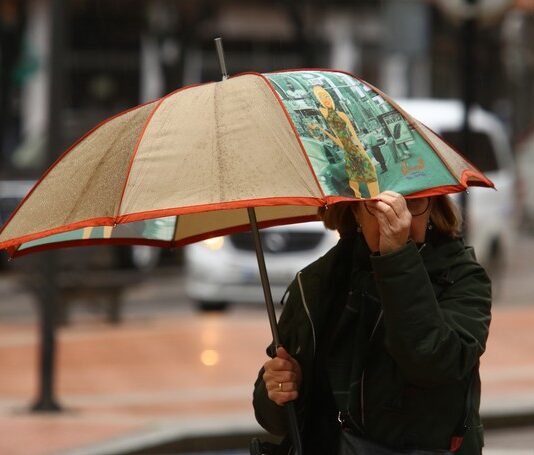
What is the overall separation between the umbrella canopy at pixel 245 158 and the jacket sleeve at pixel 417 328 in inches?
7.1

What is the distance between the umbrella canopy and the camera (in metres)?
3.15

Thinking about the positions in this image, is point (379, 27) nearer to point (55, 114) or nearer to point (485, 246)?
point (485, 246)

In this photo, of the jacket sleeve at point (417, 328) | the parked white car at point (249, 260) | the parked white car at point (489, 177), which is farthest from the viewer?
the parked white car at point (489, 177)

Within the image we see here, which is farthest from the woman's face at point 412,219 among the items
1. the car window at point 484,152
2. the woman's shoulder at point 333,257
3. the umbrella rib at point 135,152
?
the car window at point 484,152

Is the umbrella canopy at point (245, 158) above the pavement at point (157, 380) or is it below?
above

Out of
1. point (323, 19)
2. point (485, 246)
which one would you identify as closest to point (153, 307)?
point (485, 246)

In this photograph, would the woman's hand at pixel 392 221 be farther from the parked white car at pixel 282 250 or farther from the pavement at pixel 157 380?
the parked white car at pixel 282 250

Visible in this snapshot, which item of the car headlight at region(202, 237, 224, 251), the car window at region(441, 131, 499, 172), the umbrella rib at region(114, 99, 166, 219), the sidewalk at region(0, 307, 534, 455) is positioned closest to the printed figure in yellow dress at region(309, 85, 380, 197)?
the umbrella rib at region(114, 99, 166, 219)

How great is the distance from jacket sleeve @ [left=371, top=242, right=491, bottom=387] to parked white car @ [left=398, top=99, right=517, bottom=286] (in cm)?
1309

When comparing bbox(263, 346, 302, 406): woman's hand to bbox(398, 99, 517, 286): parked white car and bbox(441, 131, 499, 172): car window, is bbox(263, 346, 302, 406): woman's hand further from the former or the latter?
bbox(441, 131, 499, 172): car window

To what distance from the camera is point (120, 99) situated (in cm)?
2898

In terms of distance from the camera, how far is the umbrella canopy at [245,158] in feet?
10.3

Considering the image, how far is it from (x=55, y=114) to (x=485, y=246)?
314 inches

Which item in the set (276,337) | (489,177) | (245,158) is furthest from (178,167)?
(489,177)
